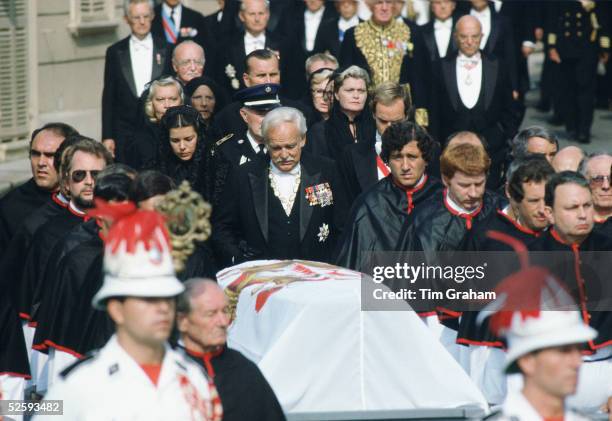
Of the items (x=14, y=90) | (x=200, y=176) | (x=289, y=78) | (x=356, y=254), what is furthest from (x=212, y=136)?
(x=14, y=90)

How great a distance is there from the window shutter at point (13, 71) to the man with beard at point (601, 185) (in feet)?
25.7

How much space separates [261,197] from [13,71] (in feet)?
22.8

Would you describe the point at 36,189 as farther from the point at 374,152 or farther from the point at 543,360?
the point at 543,360

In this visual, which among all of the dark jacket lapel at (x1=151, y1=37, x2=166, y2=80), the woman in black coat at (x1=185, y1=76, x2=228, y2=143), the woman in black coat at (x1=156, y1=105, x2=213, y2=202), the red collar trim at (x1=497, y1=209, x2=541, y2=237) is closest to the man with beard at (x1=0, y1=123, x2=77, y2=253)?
the woman in black coat at (x1=156, y1=105, x2=213, y2=202)

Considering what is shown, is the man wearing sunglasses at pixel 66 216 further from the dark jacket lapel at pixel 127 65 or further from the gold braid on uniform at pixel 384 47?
the gold braid on uniform at pixel 384 47

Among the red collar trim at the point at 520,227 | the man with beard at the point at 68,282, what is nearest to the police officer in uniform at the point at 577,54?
the red collar trim at the point at 520,227

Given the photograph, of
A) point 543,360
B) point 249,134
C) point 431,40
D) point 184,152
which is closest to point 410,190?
point 184,152

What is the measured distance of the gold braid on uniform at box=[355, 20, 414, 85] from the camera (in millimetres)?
A: 13586

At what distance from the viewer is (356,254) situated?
9.22 metres

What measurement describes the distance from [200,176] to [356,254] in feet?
4.16

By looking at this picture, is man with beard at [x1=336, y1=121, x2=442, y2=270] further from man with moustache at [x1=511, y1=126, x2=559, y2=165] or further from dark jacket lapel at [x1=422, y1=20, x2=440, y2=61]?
dark jacket lapel at [x1=422, y1=20, x2=440, y2=61]

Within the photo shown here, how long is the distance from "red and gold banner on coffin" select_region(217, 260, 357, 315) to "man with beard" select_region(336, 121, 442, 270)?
26 centimetres

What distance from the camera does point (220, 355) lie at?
6.46 m

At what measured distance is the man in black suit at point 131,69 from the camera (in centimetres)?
1352
